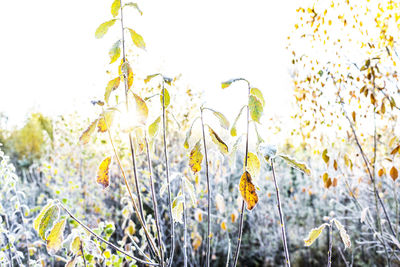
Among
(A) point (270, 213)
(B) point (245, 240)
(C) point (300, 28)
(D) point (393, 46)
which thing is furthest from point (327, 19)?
(B) point (245, 240)

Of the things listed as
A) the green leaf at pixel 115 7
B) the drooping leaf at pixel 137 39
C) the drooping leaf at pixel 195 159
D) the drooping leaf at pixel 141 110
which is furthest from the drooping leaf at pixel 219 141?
the green leaf at pixel 115 7

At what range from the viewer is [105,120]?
3.13 feet

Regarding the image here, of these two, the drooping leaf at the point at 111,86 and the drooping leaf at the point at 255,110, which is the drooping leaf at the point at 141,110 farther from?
the drooping leaf at the point at 255,110

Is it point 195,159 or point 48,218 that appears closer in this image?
point 48,218

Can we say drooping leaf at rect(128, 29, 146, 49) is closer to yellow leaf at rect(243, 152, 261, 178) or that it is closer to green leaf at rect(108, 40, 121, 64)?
green leaf at rect(108, 40, 121, 64)

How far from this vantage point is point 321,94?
2580 mm

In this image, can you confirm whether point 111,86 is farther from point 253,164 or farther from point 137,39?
point 253,164

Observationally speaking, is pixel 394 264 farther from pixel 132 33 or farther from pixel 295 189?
pixel 132 33

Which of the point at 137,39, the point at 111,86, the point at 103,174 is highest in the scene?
the point at 137,39

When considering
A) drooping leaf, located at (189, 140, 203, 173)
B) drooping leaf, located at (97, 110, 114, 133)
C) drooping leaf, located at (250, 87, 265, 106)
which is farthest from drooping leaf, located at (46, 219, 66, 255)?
drooping leaf, located at (250, 87, 265, 106)

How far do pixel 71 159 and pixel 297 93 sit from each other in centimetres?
323

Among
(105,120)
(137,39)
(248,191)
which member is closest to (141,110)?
(105,120)

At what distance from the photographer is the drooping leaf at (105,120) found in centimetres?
97

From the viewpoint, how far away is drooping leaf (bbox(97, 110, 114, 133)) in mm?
973
